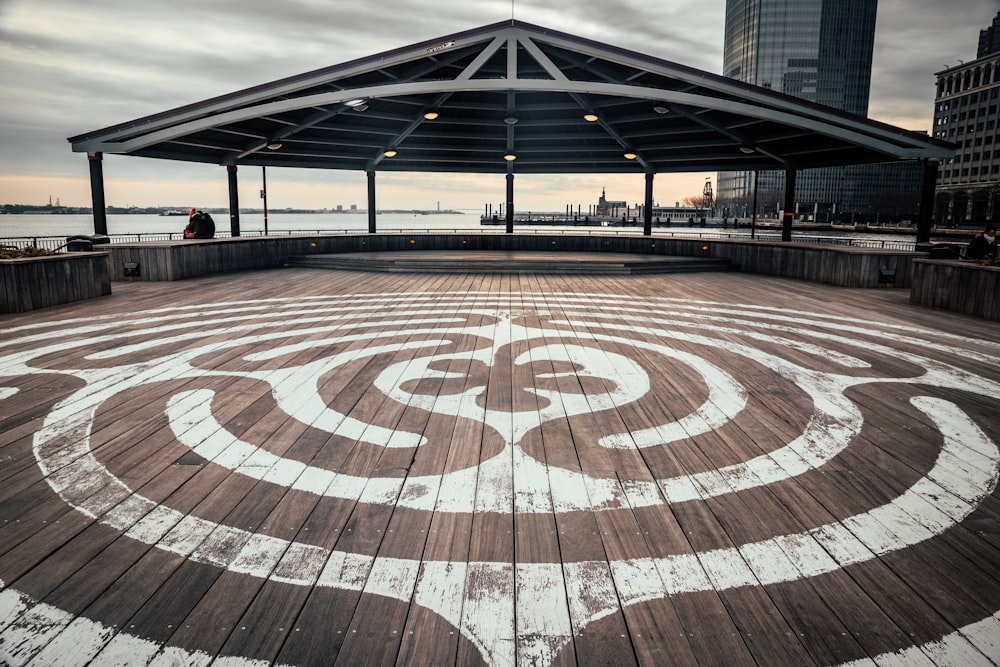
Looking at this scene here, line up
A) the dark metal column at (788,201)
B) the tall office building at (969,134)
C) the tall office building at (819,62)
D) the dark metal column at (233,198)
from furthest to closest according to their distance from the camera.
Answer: the tall office building at (819,62) < the tall office building at (969,134) < the dark metal column at (233,198) < the dark metal column at (788,201)

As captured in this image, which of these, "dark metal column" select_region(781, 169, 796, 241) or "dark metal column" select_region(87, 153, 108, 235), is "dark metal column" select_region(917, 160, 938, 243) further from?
"dark metal column" select_region(87, 153, 108, 235)

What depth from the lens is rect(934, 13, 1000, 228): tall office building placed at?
101m

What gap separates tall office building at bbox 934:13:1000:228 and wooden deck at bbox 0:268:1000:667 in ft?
400

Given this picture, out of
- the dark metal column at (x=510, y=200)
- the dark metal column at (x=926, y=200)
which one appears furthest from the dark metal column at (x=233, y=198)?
the dark metal column at (x=926, y=200)

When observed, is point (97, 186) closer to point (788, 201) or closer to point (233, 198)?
point (233, 198)

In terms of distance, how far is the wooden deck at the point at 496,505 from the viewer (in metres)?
2.20

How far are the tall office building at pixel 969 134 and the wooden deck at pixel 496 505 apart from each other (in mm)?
121894

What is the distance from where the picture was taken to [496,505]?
3266 mm

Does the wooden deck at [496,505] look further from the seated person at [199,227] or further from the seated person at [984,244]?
the seated person at [199,227]

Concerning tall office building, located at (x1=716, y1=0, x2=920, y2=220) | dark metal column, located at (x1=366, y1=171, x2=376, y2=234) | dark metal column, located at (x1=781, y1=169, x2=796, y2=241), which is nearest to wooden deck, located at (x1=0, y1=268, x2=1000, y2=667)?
dark metal column, located at (x1=781, y1=169, x2=796, y2=241)

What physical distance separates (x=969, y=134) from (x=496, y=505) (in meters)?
152

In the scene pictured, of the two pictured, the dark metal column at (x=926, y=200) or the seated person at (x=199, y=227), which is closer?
the dark metal column at (x=926, y=200)

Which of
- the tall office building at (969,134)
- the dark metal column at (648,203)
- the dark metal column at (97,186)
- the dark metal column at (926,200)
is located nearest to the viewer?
the dark metal column at (926,200)


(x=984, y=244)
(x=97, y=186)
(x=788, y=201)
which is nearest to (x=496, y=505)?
(x=984, y=244)
